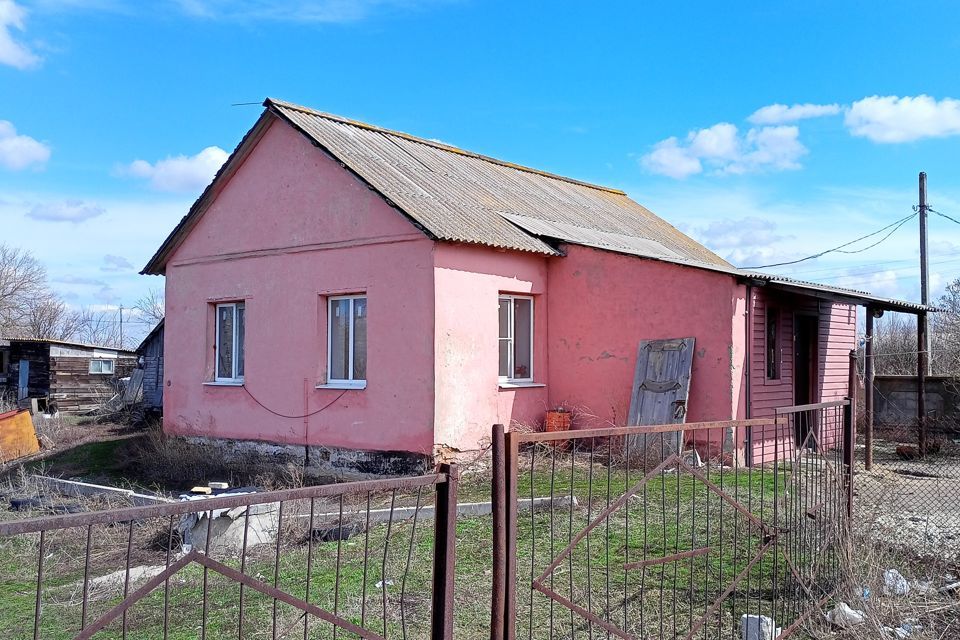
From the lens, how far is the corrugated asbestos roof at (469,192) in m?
12.2

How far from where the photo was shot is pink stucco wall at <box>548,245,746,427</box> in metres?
11.6

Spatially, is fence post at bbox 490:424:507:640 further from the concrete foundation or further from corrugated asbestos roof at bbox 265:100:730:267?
the concrete foundation

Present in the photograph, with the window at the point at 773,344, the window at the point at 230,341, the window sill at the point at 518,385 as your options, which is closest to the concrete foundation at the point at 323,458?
the window at the point at 230,341

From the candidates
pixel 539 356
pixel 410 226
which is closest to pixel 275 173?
pixel 410 226

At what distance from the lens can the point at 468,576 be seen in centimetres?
655

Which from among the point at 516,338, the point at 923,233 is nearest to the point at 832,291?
the point at 516,338

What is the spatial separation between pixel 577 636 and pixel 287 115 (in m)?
10.2

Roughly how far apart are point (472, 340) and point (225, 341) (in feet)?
16.7

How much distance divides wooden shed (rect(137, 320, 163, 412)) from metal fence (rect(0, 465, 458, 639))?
13049 millimetres

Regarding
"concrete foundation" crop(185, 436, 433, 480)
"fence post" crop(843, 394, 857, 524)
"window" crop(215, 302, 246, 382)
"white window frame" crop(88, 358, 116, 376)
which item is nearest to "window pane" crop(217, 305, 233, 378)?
"window" crop(215, 302, 246, 382)

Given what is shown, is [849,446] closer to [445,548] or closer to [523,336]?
[445,548]

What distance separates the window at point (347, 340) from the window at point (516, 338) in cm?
217

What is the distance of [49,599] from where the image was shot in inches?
254

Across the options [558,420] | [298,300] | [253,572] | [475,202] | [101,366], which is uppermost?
[475,202]
